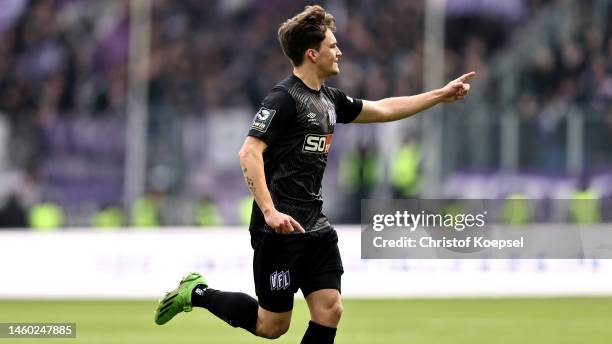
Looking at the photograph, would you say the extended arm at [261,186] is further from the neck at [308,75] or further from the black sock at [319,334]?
the black sock at [319,334]

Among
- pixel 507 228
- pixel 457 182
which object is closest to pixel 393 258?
pixel 507 228

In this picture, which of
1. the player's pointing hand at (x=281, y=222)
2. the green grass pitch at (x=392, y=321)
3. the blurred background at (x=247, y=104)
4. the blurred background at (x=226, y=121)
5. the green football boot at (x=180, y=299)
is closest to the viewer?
the player's pointing hand at (x=281, y=222)

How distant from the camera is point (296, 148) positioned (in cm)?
682

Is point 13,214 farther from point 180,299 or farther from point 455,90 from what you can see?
point 455,90

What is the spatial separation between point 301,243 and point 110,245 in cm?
800

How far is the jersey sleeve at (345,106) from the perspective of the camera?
726 cm

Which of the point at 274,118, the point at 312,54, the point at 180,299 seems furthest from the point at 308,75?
the point at 180,299

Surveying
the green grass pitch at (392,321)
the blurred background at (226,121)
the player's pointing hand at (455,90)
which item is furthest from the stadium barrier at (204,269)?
the player's pointing hand at (455,90)

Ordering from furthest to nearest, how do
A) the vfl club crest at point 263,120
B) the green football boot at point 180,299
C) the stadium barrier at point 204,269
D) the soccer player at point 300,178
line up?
the stadium barrier at point 204,269
the green football boot at point 180,299
the soccer player at point 300,178
the vfl club crest at point 263,120

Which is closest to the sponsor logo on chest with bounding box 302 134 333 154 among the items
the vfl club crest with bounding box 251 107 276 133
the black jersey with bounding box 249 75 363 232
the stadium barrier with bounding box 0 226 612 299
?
the black jersey with bounding box 249 75 363 232

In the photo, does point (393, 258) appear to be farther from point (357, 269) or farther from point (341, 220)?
point (341, 220)

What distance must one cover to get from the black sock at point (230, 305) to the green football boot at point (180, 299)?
0.04 meters

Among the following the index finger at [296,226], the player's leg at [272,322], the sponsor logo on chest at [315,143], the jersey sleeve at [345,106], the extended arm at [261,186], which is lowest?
the player's leg at [272,322]

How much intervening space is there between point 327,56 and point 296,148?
56 cm
